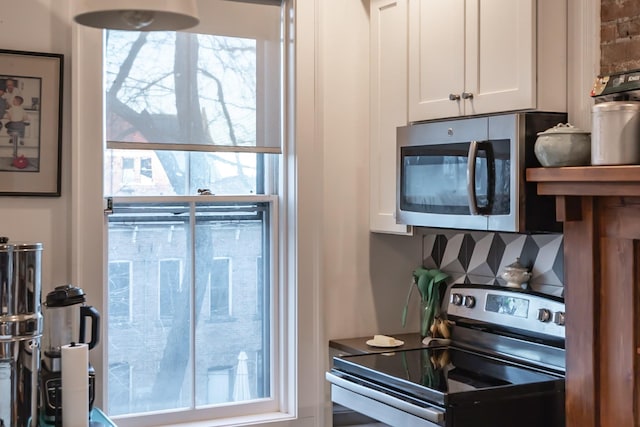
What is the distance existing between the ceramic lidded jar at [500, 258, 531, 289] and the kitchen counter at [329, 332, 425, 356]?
442 mm

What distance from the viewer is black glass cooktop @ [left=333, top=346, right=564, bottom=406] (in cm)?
240

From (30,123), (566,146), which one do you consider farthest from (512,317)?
(30,123)

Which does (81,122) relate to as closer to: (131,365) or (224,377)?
(131,365)

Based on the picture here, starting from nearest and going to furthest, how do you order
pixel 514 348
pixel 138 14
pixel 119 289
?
1. pixel 138 14
2. pixel 514 348
3. pixel 119 289

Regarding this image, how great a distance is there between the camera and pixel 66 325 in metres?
2.61

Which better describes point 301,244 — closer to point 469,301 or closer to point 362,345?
point 362,345

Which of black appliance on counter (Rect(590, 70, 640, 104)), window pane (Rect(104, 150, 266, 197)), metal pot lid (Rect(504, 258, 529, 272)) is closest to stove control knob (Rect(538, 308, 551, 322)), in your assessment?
metal pot lid (Rect(504, 258, 529, 272))

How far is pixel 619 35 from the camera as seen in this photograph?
7.73 ft

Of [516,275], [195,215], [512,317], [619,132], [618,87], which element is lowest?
[512,317]

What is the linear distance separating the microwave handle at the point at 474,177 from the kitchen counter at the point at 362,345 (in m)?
0.72

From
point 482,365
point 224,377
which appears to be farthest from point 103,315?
point 482,365

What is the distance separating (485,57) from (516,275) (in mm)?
775

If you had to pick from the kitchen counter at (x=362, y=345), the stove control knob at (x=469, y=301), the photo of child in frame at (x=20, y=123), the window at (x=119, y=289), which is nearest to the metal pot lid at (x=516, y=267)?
the stove control knob at (x=469, y=301)

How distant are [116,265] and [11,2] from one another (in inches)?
37.8
